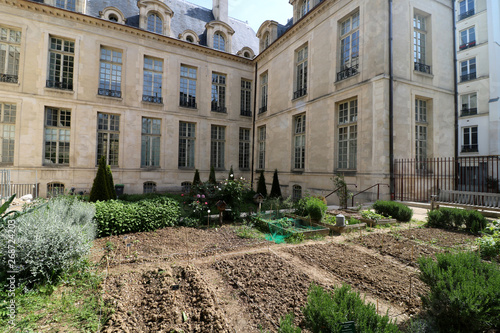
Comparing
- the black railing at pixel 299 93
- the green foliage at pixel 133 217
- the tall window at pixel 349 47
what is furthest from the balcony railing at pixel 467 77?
the green foliage at pixel 133 217

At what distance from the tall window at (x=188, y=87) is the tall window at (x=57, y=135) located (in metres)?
6.10

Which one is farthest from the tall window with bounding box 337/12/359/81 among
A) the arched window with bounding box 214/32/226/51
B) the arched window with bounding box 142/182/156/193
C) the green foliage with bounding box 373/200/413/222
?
the arched window with bounding box 142/182/156/193

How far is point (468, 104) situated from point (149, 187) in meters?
23.9

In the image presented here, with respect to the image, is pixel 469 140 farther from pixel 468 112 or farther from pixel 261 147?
pixel 261 147

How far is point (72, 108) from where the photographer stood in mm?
12258

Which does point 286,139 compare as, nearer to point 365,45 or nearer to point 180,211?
point 365,45

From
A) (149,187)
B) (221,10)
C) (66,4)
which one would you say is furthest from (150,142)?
(221,10)

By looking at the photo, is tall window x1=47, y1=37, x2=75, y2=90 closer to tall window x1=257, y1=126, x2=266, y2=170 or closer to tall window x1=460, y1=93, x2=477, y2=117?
tall window x1=257, y1=126, x2=266, y2=170

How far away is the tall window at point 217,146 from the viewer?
1614 cm

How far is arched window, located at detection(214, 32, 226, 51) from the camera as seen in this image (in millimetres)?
16219

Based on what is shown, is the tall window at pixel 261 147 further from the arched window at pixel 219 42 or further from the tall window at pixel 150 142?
the tall window at pixel 150 142

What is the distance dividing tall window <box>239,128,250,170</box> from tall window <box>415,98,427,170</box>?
10171 millimetres

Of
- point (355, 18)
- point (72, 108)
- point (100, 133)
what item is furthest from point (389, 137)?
A: point (72, 108)

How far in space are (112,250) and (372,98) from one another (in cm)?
954
